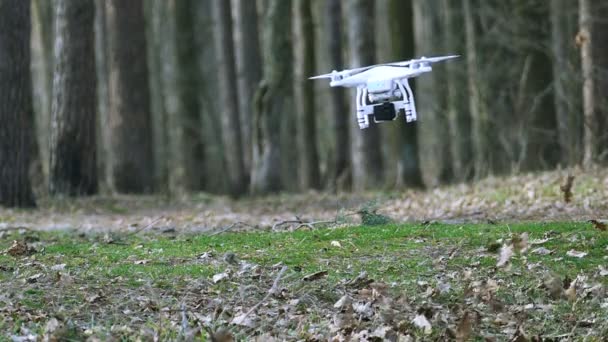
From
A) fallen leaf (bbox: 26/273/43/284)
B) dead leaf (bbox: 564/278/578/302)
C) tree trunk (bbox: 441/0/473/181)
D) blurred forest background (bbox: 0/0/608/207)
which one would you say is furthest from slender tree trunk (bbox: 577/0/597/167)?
fallen leaf (bbox: 26/273/43/284)

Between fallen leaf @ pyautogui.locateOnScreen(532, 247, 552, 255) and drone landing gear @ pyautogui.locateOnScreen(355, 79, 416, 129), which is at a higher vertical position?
drone landing gear @ pyautogui.locateOnScreen(355, 79, 416, 129)

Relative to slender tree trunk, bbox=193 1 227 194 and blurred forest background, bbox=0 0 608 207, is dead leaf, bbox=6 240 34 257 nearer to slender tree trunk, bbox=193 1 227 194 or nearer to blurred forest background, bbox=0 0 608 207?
blurred forest background, bbox=0 0 608 207


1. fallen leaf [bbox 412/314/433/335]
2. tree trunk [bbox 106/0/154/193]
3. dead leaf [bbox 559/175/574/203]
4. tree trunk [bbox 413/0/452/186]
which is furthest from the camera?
tree trunk [bbox 413/0/452/186]

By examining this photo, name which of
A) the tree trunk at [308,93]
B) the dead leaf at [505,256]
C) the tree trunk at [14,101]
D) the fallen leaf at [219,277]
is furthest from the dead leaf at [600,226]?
the tree trunk at [308,93]

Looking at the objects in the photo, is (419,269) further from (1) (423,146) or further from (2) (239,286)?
(1) (423,146)

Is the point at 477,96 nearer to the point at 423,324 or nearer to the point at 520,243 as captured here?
the point at 520,243

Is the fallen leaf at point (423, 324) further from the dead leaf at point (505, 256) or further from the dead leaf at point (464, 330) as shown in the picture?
the dead leaf at point (505, 256)

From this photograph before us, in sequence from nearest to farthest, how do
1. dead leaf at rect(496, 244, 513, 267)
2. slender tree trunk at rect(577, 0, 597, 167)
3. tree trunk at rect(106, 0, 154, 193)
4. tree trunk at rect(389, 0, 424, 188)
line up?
dead leaf at rect(496, 244, 513, 267), slender tree trunk at rect(577, 0, 597, 167), tree trunk at rect(389, 0, 424, 188), tree trunk at rect(106, 0, 154, 193)
